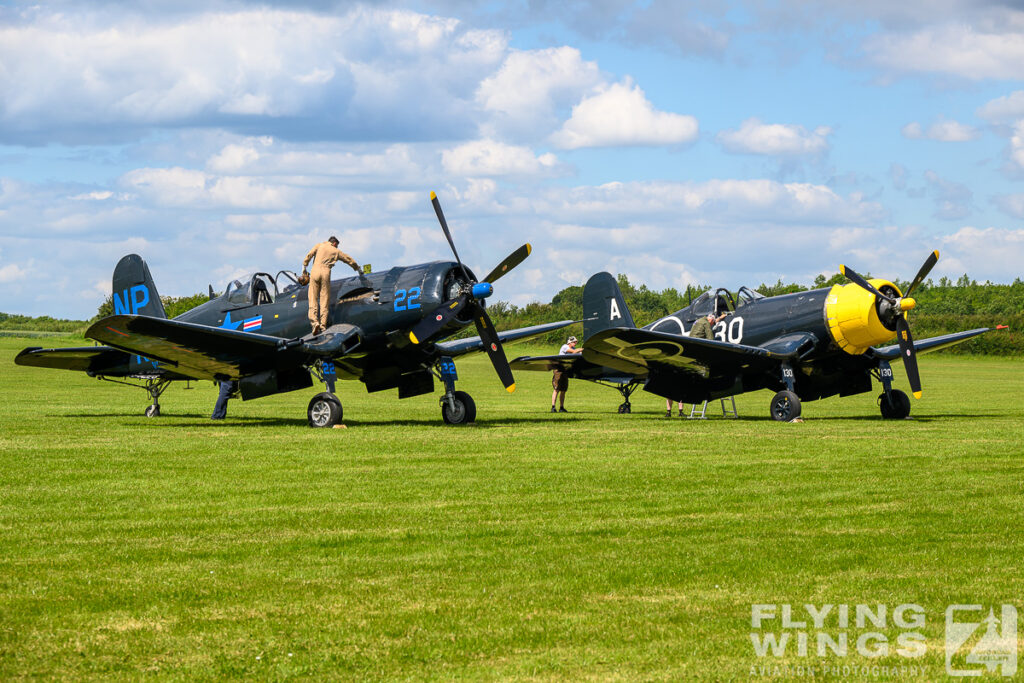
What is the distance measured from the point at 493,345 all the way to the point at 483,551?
1216 centimetres

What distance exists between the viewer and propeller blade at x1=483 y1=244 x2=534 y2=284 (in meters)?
18.1

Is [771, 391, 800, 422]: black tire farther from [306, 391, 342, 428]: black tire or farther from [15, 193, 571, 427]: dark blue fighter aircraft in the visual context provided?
[306, 391, 342, 428]: black tire

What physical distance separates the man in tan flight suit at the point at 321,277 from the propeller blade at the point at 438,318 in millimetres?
1661

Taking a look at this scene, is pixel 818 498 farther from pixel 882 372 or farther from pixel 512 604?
pixel 882 372

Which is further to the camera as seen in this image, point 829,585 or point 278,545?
point 278,545

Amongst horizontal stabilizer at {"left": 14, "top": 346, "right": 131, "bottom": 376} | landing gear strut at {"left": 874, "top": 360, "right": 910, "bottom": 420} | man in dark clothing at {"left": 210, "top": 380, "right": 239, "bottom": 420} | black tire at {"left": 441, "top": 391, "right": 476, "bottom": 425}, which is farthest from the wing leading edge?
landing gear strut at {"left": 874, "top": 360, "right": 910, "bottom": 420}

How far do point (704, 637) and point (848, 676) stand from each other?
77 cm

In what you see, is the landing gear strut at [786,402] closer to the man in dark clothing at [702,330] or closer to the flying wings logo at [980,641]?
the man in dark clothing at [702,330]

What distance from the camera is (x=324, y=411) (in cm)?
1812

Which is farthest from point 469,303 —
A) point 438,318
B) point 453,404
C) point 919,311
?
point 919,311

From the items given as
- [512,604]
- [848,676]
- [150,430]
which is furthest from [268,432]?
[848,676]

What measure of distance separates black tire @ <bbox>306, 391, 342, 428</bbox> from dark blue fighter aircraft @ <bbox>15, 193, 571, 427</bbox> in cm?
2

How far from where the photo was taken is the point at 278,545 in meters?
7.46

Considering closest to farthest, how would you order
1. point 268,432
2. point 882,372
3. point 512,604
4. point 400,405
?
point 512,604 < point 268,432 < point 882,372 < point 400,405
